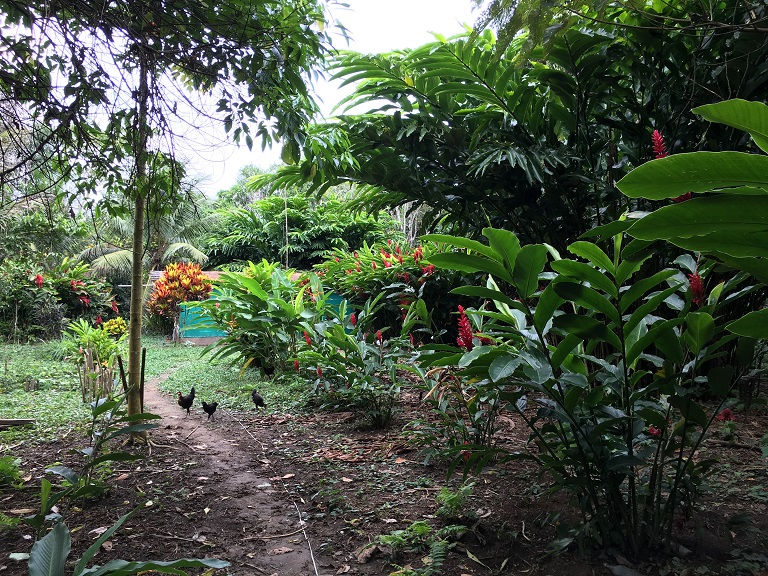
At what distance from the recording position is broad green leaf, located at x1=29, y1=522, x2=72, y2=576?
47.2 inches

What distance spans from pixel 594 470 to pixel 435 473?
1.06 metres

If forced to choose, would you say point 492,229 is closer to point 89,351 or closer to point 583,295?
point 583,295

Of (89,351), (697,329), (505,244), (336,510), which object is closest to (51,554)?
(336,510)

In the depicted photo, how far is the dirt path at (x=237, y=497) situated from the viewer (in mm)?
1825

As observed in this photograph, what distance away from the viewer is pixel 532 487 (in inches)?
82.4

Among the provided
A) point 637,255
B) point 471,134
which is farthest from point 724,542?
point 471,134

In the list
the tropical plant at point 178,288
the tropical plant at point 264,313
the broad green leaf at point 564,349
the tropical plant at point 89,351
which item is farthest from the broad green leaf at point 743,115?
the tropical plant at point 178,288

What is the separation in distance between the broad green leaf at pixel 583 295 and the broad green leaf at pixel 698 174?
1.61 feet

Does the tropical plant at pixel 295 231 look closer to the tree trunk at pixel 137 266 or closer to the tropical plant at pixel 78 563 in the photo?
the tree trunk at pixel 137 266

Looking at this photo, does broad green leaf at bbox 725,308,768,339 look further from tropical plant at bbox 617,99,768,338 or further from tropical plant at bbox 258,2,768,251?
tropical plant at bbox 258,2,768,251

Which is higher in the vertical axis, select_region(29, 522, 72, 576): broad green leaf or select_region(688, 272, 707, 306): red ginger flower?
select_region(688, 272, 707, 306): red ginger flower

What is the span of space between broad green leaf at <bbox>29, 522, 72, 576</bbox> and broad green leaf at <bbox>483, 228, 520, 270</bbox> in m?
1.22

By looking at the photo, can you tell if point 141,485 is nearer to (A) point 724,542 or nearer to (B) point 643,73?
(A) point 724,542

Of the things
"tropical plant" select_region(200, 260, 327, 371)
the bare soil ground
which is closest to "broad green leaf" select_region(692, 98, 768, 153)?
the bare soil ground
